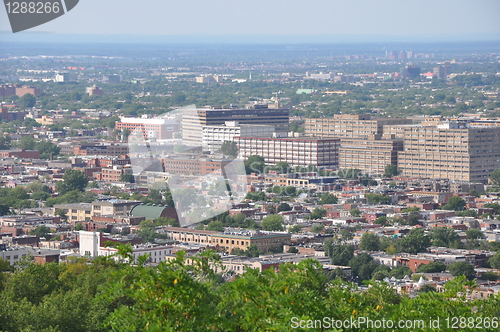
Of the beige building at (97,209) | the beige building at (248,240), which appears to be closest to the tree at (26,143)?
the beige building at (97,209)

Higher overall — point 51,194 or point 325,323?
point 325,323

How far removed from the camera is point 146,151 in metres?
33.4

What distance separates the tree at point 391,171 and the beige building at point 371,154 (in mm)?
535

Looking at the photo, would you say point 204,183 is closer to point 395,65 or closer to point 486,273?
point 486,273

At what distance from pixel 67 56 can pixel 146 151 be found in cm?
14189

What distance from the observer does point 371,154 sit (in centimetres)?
4284

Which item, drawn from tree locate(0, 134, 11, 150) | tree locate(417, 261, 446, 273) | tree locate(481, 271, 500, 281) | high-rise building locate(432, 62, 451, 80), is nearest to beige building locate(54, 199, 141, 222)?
tree locate(417, 261, 446, 273)

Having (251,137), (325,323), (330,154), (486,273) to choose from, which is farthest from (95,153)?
(325,323)

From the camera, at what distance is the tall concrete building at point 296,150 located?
142 feet

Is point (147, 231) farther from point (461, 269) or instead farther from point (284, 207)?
point (461, 269)

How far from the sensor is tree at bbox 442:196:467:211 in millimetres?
31609

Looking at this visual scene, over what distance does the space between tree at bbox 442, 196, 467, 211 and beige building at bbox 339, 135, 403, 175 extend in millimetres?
9566

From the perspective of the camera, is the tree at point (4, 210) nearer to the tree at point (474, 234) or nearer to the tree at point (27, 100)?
the tree at point (474, 234)

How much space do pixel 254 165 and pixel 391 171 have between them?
4879 millimetres
